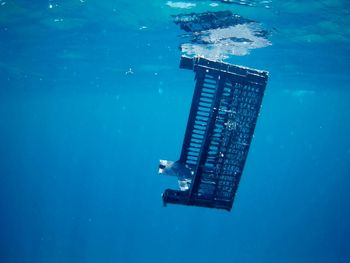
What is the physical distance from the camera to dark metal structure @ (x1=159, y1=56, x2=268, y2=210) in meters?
4.80

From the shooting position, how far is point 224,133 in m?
4.92

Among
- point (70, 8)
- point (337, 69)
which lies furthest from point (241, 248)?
point (70, 8)

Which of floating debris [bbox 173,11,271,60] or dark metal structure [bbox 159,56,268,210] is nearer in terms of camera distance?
dark metal structure [bbox 159,56,268,210]

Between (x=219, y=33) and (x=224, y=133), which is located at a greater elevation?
(x=219, y=33)

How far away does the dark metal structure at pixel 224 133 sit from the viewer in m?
4.80

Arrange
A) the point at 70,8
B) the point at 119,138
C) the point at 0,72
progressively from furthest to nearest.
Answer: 1. the point at 119,138
2. the point at 0,72
3. the point at 70,8

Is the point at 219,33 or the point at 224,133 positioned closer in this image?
the point at 224,133

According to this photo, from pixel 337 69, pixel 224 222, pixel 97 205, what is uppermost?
pixel 337 69

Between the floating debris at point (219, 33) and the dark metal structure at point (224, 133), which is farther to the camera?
the floating debris at point (219, 33)

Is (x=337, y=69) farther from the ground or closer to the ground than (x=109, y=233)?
farther from the ground

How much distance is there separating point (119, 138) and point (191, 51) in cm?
14361

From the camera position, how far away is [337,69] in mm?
25234

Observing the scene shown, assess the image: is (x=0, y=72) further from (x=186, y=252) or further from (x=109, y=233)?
(x=186, y=252)

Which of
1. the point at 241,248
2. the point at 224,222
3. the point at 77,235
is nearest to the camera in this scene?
the point at 77,235
